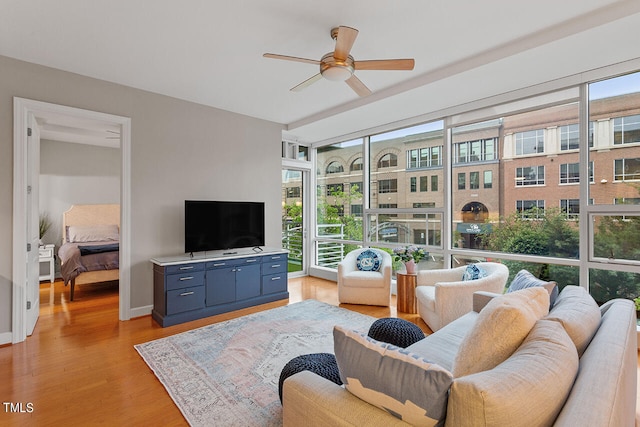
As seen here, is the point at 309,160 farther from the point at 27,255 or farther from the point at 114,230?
the point at 27,255

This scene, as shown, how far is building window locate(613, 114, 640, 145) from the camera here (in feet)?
10.1

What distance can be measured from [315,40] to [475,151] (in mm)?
2606

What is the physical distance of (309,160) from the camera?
6496mm

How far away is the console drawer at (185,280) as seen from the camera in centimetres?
376

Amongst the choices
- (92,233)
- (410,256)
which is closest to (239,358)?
(410,256)

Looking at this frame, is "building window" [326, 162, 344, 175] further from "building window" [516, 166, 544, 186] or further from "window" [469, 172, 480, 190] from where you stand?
"building window" [516, 166, 544, 186]

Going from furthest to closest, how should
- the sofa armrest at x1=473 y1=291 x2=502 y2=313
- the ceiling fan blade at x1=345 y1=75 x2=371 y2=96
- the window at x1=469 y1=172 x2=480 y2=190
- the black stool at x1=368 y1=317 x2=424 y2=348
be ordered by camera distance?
the window at x1=469 y1=172 x2=480 y2=190
the ceiling fan blade at x1=345 y1=75 x2=371 y2=96
the sofa armrest at x1=473 y1=291 x2=502 y2=313
the black stool at x1=368 y1=317 x2=424 y2=348

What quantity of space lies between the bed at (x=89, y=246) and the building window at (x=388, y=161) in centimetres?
449

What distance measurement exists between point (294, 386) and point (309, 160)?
5.47 m

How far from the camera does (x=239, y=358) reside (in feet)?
9.30

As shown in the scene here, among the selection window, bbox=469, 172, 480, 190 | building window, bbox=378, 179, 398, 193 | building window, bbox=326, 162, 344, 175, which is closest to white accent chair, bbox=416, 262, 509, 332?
window, bbox=469, 172, 480, 190

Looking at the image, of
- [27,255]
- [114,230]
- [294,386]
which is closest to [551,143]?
[294,386]

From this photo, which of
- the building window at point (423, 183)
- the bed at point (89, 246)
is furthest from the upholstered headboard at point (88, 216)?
the building window at point (423, 183)

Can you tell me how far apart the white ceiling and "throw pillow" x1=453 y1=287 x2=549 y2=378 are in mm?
2198
